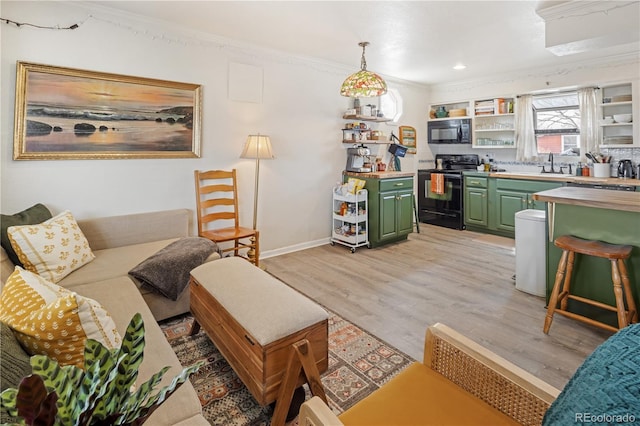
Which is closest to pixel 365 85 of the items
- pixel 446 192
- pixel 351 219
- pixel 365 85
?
pixel 365 85

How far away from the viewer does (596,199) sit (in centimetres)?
242

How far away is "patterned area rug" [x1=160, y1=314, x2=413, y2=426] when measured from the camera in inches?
67.7

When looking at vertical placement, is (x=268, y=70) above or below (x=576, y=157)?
above

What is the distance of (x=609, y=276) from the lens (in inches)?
95.6

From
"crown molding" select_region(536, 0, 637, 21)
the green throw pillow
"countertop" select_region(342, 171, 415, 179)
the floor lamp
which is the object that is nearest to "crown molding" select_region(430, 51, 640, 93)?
"crown molding" select_region(536, 0, 637, 21)

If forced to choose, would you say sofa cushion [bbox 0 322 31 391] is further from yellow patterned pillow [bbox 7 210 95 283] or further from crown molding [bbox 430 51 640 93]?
crown molding [bbox 430 51 640 93]

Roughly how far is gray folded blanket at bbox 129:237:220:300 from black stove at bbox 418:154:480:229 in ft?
14.4

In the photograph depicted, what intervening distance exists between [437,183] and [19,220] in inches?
214

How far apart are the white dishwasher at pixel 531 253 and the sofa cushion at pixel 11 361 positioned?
347cm

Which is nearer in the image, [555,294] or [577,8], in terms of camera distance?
[555,294]

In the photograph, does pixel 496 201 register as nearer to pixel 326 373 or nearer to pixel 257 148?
pixel 257 148

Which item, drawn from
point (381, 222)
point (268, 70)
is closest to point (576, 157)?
point (381, 222)

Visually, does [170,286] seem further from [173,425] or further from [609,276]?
[609,276]

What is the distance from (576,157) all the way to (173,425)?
5.89 m
